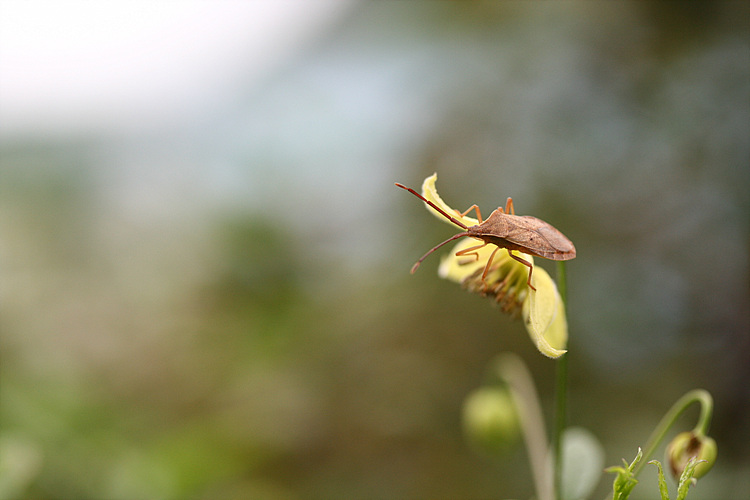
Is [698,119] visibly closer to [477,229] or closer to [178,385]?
[477,229]

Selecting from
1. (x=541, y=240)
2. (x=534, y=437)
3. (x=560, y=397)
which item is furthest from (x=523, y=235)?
(x=534, y=437)

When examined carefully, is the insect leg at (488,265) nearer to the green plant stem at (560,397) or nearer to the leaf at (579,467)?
the green plant stem at (560,397)

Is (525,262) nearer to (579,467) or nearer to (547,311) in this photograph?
(547,311)

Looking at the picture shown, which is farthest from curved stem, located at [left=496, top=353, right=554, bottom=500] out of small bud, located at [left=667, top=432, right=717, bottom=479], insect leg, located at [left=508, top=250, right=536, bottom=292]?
insect leg, located at [left=508, top=250, right=536, bottom=292]

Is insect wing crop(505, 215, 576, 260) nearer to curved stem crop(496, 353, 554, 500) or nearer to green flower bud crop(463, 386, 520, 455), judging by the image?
curved stem crop(496, 353, 554, 500)

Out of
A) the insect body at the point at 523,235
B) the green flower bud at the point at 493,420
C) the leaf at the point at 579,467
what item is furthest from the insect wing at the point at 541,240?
the green flower bud at the point at 493,420

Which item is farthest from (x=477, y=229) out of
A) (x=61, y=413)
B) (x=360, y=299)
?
(x=360, y=299)
